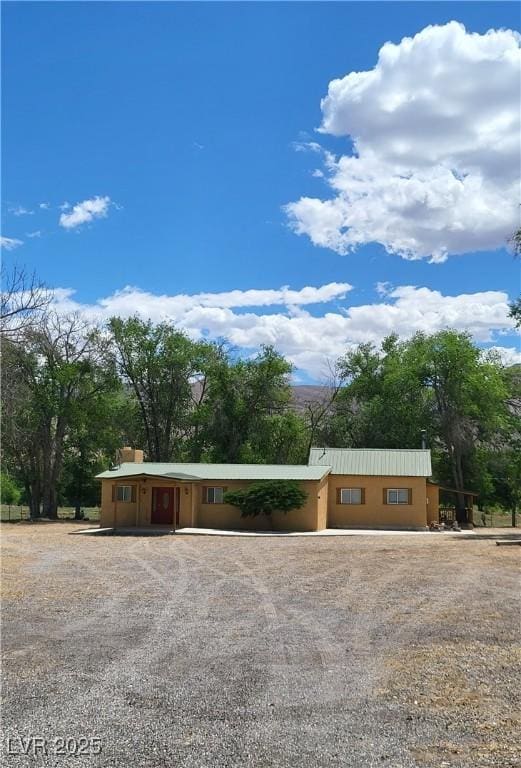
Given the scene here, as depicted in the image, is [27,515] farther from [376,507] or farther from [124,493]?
[376,507]

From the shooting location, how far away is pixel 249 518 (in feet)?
96.4

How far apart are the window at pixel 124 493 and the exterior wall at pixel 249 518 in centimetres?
282

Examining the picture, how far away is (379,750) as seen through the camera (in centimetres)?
548

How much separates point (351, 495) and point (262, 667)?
23.9m

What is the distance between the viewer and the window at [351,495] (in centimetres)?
3114

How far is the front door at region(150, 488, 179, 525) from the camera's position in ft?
96.1

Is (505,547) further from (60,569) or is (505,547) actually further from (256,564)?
(60,569)

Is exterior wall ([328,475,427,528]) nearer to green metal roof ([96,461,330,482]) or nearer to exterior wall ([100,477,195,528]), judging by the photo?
green metal roof ([96,461,330,482])

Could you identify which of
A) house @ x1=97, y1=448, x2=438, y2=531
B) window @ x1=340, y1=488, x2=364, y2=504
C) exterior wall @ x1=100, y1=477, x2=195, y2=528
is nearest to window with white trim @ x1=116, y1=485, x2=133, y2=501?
house @ x1=97, y1=448, x2=438, y2=531

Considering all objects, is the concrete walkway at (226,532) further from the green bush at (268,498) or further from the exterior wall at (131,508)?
the green bush at (268,498)

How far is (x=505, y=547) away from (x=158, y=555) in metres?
10.4

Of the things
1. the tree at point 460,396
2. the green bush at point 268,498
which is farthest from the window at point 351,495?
the tree at point 460,396

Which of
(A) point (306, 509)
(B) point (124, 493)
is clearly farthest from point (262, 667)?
(B) point (124, 493)

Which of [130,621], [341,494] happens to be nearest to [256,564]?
[130,621]
